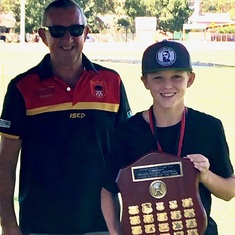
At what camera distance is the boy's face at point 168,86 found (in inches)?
90.5

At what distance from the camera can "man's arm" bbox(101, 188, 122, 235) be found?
233cm

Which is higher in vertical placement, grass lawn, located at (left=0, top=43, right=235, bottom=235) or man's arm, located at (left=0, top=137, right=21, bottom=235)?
man's arm, located at (left=0, top=137, right=21, bottom=235)

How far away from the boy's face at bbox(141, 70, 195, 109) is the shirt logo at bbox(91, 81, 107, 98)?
1.77ft

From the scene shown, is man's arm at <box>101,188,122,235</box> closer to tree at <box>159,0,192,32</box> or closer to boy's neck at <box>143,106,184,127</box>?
boy's neck at <box>143,106,184,127</box>

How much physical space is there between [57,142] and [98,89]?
0.33 meters

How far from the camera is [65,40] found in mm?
2807

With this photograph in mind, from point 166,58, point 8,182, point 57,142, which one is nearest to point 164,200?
point 166,58

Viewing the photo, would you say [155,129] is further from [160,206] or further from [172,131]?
[160,206]

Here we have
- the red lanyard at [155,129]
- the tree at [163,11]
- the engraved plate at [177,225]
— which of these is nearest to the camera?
the engraved plate at [177,225]

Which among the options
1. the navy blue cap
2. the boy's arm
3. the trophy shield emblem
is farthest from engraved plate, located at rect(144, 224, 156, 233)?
the navy blue cap

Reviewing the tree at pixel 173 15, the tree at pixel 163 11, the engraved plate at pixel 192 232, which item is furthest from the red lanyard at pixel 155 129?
the tree at pixel 173 15

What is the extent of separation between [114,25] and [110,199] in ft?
183

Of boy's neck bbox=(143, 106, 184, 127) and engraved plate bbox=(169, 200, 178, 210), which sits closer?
engraved plate bbox=(169, 200, 178, 210)

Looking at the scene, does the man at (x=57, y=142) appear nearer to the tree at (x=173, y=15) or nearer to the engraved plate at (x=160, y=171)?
Answer: the engraved plate at (x=160, y=171)
